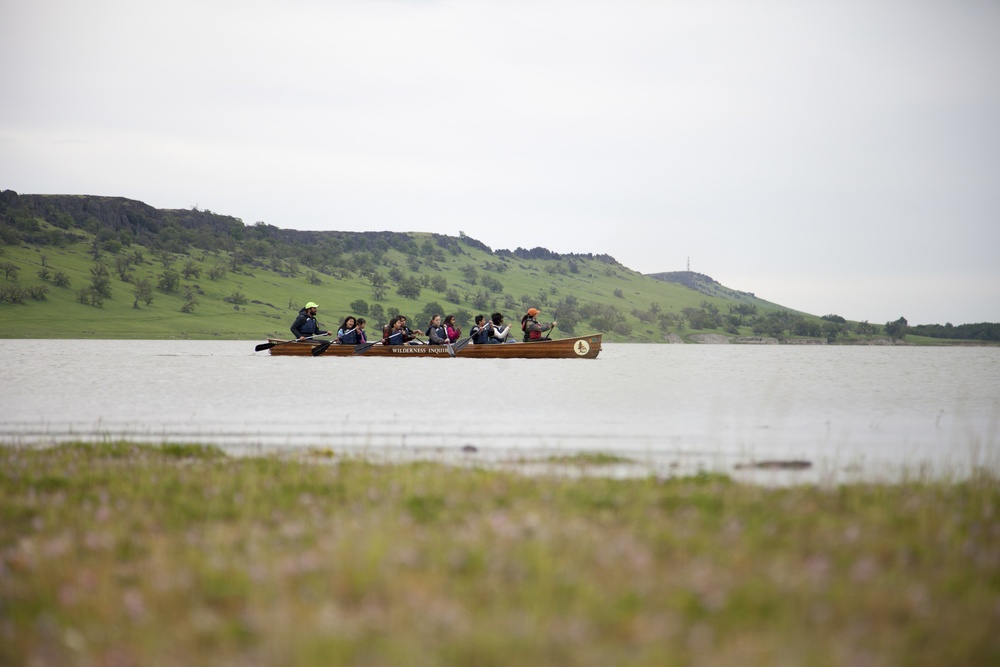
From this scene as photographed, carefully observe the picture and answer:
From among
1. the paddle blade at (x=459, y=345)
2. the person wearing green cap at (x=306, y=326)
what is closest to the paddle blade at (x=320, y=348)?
the person wearing green cap at (x=306, y=326)

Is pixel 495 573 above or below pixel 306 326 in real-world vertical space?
below

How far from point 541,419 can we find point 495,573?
39.2 feet

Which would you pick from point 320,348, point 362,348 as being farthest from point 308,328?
point 362,348

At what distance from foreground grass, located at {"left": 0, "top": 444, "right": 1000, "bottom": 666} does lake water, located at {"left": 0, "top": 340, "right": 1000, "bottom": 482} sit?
2.40 metres

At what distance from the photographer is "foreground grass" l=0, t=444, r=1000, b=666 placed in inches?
181

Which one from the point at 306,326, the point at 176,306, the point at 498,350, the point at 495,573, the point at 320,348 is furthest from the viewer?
the point at 176,306

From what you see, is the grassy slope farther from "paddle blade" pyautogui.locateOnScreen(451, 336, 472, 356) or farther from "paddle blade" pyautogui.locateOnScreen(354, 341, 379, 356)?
"paddle blade" pyautogui.locateOnScreen(451, 336, 472, 356)

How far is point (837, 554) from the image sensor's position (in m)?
6.32

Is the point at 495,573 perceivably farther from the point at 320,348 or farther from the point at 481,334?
the point at 320,348

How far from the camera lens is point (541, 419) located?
17672 mm

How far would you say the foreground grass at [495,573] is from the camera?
4586 mm

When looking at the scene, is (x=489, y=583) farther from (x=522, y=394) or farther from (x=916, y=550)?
(x=522, y=394)

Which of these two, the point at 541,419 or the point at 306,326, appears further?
the point at 306,326

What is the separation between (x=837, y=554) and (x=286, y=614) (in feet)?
13.5
